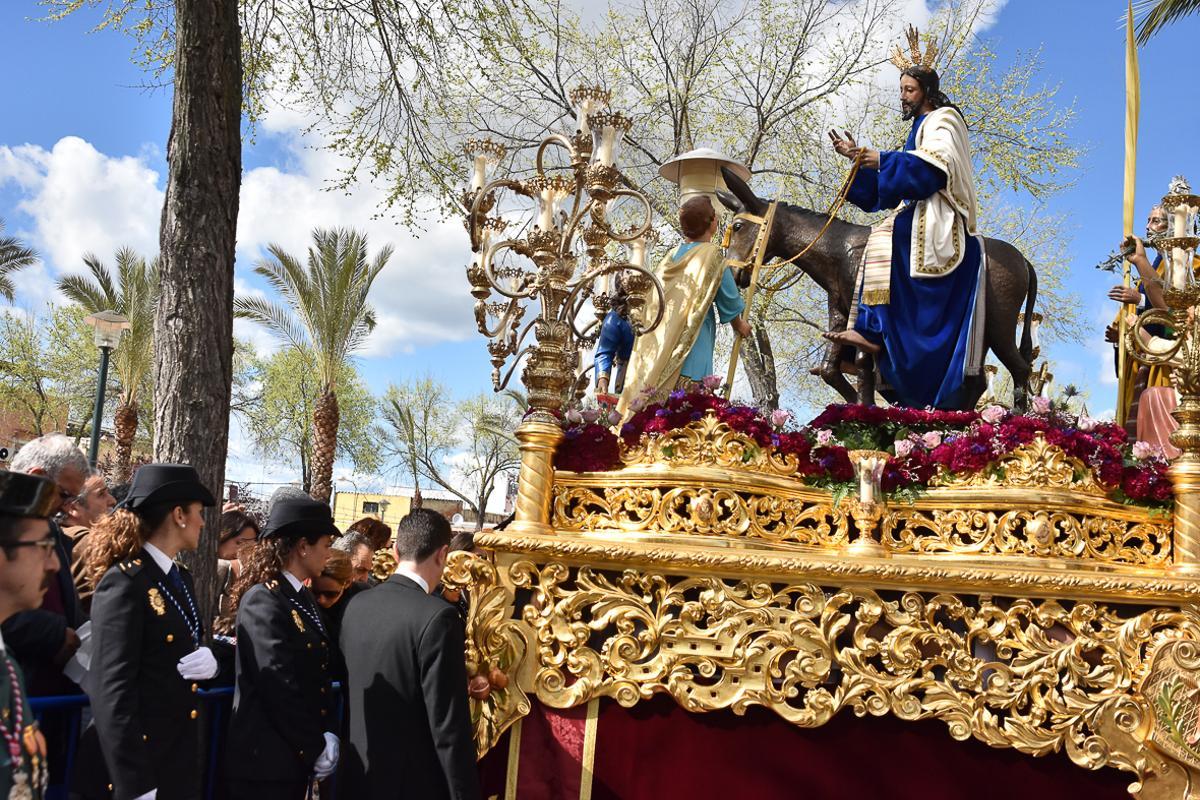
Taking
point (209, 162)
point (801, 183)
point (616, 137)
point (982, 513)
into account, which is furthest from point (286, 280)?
point (982, 513)

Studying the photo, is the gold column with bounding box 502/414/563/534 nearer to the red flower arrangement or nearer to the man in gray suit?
the red flower arrangement

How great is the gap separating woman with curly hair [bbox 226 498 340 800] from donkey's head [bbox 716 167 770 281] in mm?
4268

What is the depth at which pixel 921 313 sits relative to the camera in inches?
268

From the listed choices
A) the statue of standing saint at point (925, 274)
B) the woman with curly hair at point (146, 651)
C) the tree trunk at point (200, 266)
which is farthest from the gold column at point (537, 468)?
the statue of standing saint at point (925, 274)

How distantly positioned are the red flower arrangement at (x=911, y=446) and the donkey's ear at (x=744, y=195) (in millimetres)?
2424

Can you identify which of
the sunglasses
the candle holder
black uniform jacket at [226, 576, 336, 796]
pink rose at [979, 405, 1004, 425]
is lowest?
black uniform jacket at [226, 576, 336, 796]

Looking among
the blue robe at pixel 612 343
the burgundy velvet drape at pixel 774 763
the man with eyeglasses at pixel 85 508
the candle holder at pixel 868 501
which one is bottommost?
the burgundy velvet drape at pixel 774 763

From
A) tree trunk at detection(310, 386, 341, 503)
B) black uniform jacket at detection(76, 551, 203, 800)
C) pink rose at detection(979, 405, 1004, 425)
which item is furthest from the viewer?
tree trunk at detection(310, 386, 341, 503)

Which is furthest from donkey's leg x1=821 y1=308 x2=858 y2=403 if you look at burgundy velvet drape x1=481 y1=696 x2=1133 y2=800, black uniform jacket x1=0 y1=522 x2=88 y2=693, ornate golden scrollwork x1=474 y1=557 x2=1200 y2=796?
black uniform jacket x1=0 y1=522 x2=88 y2=693

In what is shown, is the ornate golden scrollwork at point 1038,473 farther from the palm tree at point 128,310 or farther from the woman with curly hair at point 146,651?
the palm tree at point 128,310

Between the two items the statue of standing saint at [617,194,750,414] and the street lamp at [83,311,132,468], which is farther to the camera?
the street lamp at [83,311,132,468]

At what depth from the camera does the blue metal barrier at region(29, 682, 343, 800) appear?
12.3 feet

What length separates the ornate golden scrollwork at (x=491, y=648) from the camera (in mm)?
4898

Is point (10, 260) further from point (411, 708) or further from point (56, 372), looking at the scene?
point (411, 708)
